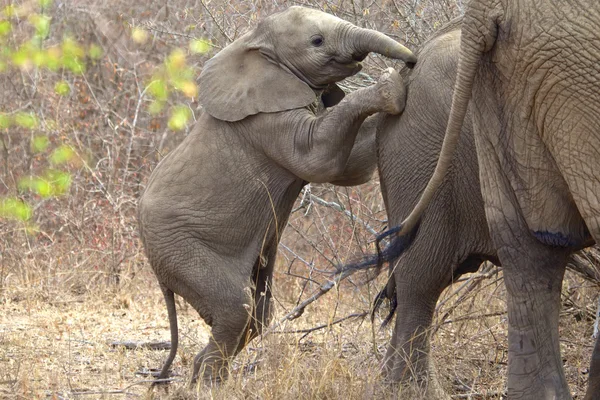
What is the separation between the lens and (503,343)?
4.29m

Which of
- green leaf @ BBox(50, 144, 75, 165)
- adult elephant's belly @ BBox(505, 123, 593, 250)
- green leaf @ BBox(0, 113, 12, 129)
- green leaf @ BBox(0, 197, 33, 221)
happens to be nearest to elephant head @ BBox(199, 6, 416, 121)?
adult elephant's belly @ BBox(505, 123, 593, 250)

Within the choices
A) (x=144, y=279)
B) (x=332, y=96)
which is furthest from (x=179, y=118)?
(x=332, y=96)

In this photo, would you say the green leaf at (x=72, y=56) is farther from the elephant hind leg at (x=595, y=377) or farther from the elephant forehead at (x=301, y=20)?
the elephant hind leg at (x=595, y=377)

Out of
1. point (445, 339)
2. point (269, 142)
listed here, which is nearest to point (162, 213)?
point (269, 142)

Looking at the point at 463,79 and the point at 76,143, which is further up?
the point at 463,79

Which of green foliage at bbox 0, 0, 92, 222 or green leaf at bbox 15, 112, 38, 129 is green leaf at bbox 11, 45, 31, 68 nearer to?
green foliage at bbox 0, 0, 92, 222

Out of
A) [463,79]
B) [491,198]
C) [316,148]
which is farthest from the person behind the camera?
[316,148]

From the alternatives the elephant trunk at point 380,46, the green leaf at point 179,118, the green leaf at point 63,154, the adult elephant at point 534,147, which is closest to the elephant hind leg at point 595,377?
the adult elephant at point 534,147

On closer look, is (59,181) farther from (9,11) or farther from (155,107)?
(9,11)

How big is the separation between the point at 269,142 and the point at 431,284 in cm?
85

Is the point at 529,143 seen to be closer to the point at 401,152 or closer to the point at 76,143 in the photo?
the point at 401,152

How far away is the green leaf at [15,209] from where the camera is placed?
264 inches

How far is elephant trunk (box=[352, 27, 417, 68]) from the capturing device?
359cm

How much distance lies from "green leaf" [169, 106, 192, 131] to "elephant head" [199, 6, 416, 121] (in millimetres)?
3085
